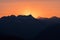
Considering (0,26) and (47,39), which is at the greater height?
(0,26)

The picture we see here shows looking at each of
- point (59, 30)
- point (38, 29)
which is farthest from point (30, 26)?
point (59, 30)

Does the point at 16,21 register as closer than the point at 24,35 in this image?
No

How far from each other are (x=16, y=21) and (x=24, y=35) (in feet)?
0.64

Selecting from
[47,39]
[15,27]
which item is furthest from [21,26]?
[47,39]

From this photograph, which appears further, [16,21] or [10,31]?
[16,21]

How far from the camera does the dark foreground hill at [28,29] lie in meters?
2.17

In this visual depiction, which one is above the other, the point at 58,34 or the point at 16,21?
the point at 16,21

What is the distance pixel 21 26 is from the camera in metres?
2.28

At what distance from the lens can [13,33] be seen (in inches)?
85.7

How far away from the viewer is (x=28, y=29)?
2.27m

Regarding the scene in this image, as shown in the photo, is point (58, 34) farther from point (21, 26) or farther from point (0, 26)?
point (0, 26)

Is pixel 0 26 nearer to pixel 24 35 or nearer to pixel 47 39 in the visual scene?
pixel 24 35

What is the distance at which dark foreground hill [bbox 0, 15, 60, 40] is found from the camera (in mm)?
2172

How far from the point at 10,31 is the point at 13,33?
0.11 ft
